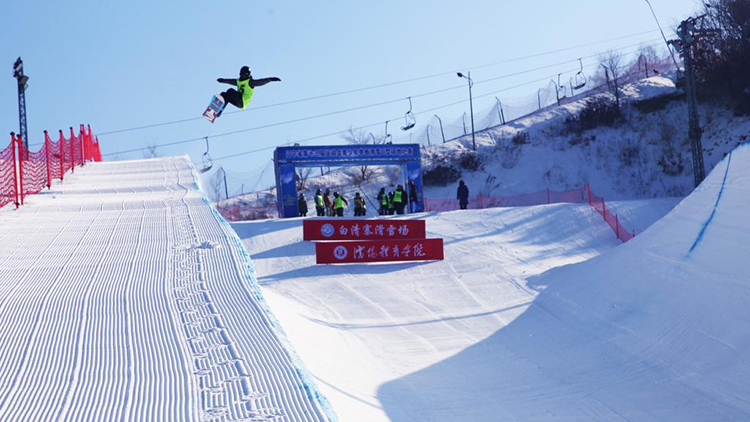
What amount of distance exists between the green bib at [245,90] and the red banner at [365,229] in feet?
20.4

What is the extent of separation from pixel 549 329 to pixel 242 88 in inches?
236

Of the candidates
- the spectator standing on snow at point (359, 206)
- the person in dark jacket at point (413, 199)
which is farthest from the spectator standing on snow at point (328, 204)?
the person in dark jacket at point (413, 199)

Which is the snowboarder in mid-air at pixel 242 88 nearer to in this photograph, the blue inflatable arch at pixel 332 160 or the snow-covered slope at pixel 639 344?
the snow-covered slope at pixel 639 344

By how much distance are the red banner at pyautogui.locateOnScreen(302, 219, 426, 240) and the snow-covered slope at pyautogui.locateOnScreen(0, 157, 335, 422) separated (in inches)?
302

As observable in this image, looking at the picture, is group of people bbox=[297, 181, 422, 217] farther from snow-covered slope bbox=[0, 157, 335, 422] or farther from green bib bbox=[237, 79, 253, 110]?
snow-covered slope bbox=[0, 157, 335, 422]

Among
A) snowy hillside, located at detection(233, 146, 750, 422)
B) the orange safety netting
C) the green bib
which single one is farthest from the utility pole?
the green bib

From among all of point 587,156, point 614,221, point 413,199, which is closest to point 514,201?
point 587,156

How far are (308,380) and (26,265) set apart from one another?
14.9 ft

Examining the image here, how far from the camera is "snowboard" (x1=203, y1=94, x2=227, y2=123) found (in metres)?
12.6

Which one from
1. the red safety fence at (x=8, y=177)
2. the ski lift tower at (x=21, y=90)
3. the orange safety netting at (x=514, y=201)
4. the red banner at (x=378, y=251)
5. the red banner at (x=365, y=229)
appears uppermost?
the ski lift tower at (x=21, y=90)

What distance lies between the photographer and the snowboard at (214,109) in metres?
12.6

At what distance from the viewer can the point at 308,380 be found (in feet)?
14.1

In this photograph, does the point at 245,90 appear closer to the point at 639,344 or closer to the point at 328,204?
the point at 639,344

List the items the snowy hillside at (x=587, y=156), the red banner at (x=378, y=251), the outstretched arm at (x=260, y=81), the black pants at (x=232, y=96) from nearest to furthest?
the outstretched arm at (x=260, y=81)
the black pants at (x=232, y=96)
the red banner at (x=378, y=251)
the snowy hillside at (x=587, y=156)
